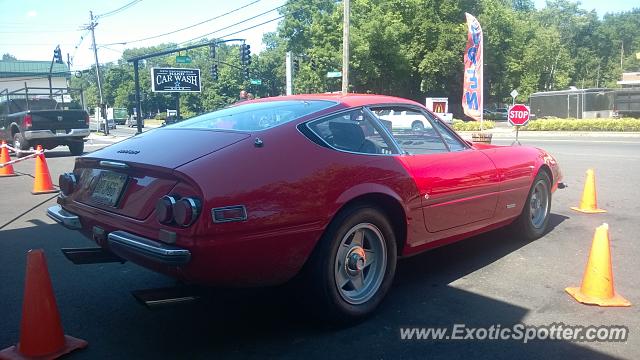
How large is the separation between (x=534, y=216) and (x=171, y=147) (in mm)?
3944

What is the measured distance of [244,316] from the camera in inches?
142

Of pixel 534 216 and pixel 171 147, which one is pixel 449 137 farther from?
pixel 171 147

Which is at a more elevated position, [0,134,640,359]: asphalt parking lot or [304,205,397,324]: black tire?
[304,205,397,324]: black tire

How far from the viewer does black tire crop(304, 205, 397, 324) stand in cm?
314

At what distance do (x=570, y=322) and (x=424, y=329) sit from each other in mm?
989

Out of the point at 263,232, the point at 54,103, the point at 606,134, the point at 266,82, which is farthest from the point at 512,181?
the point at 266,82

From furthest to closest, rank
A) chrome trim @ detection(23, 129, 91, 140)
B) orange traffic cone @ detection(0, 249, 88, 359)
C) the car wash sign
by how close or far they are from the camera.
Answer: the car wash sign, chrome trim @ detection(23, 129, 91, 140), orange traffic cone @ detection(0, 249, 88, 359)

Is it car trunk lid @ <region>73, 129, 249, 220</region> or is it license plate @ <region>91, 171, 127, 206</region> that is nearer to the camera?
car trunk lid @ <region>73, 129, 249, 220</region>

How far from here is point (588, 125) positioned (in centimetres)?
2655

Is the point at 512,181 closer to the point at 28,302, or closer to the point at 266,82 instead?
the point at 28,302

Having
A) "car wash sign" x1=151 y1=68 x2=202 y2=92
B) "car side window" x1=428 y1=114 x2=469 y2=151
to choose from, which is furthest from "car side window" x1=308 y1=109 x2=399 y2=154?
"car wash sign" x1=151 y1=68 x2=202 y2=92

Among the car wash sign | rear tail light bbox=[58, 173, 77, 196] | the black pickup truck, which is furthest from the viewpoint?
the car wash sign

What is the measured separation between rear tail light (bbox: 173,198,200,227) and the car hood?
1.00 ft

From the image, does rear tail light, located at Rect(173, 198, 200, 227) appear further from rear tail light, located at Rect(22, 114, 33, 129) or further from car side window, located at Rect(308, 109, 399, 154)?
rear tail light, located at Rect(22, 114, 33, 129)
